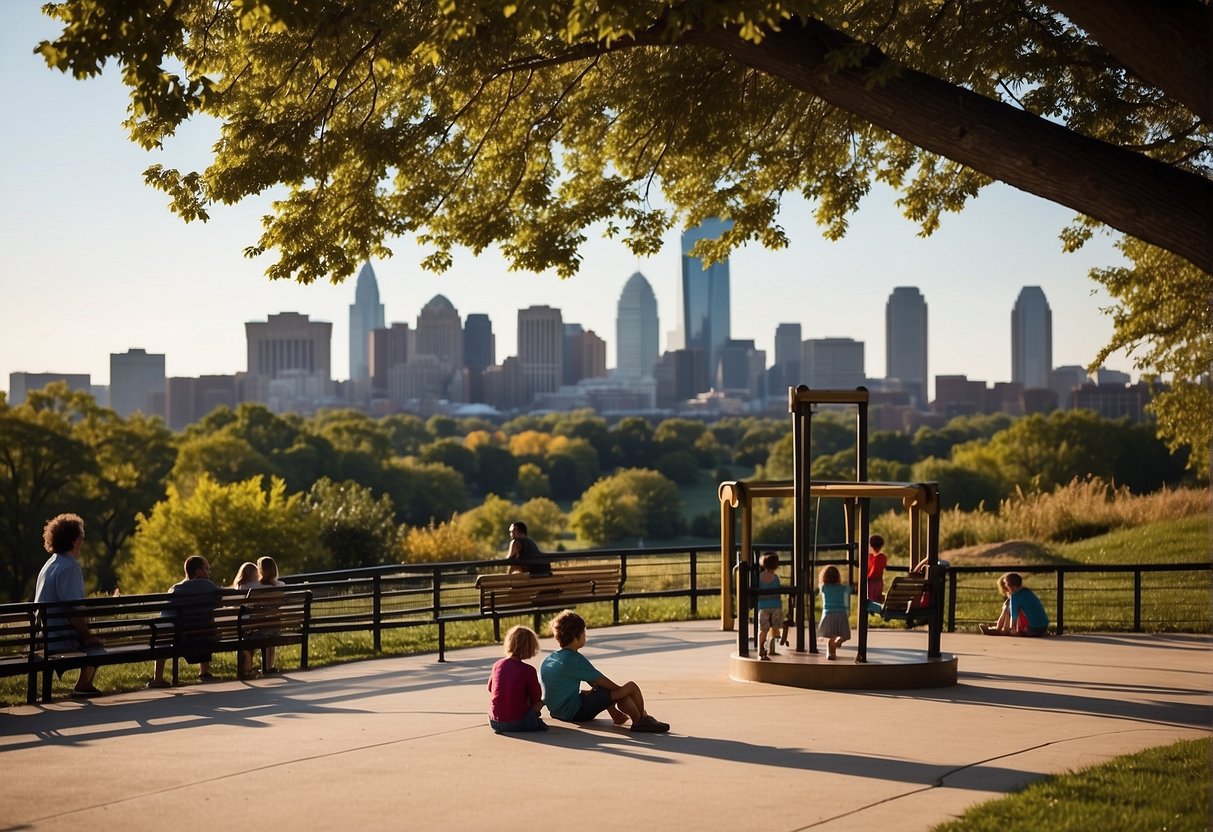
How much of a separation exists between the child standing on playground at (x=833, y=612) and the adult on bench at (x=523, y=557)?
458 cm

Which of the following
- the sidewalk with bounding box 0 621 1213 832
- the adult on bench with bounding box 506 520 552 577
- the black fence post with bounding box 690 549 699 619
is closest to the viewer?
the sidewalk with bounding box 0 621 1213 832

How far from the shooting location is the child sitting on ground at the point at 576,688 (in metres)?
10.7

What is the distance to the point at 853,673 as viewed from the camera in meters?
13.0

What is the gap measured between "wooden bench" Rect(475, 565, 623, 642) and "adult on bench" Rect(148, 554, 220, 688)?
3311mm

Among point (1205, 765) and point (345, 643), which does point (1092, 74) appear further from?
point (345, 643)

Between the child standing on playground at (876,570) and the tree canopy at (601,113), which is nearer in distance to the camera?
the tree canopy at (601,113)

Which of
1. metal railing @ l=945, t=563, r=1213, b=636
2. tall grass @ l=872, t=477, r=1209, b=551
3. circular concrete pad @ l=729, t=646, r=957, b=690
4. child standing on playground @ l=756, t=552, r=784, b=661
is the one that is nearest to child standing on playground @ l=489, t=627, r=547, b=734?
circular concrete pad @ l=729, t=646, r=957, b=690

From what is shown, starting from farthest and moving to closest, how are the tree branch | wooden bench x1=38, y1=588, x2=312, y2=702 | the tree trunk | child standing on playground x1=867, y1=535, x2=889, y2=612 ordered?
child standing on playground x1=867, y1=535, x2=889, y2=612 → wooden bench x1=38, y1=588, x2=312, y2=702 → the tree trunk → the tree branch

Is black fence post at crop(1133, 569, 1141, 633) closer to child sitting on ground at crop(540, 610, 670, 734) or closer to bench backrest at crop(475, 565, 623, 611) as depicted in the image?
bench backrest at crop(475, 565, 623, 611)

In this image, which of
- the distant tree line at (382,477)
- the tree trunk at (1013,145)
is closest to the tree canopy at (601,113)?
the tree trunk at (1013,145)

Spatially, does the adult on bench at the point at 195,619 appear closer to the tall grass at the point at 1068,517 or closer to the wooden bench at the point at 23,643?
the wooden bench at the point at 23,643

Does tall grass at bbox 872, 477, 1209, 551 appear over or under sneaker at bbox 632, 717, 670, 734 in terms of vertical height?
over

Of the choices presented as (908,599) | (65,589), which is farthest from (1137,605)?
(65,589)

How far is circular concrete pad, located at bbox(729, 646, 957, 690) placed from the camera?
1302 cm
